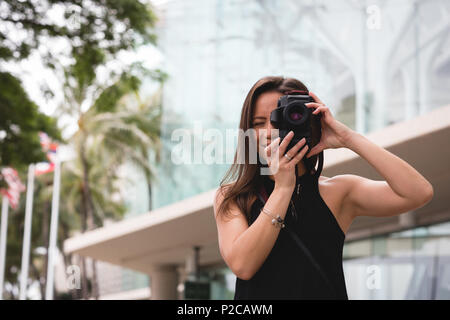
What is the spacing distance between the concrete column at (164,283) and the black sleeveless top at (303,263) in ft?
55.8

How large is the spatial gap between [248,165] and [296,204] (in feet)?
0.58

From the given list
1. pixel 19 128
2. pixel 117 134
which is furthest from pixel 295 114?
pixel 117 134

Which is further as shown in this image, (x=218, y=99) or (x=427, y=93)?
(x=218, y=99)

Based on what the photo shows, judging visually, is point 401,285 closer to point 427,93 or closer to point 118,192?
point 427,93

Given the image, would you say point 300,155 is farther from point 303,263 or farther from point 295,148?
point 303,263

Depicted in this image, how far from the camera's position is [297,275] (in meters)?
1.56

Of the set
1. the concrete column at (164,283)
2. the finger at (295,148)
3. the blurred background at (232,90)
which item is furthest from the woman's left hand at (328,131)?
the concrete column at (164,283)

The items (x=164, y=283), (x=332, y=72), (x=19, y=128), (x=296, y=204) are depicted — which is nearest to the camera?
(x=296, y=204)

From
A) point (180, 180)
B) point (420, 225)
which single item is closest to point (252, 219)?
point (420, 225)

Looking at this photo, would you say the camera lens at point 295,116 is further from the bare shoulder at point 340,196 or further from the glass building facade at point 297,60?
A: the glass building facade at point 297,60

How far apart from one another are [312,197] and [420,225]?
1073 cm

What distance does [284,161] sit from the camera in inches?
63.6

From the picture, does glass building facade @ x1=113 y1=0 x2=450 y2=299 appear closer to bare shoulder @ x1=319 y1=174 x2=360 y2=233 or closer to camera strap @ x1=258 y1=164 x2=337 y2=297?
bare shoulder @ x1=319 y1=174 x2=360 y2=233

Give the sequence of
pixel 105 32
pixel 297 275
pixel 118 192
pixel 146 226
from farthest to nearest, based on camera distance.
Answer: pixel 118 192 < pixel 146 226 < pixel 105 32 < pixel 297 275
